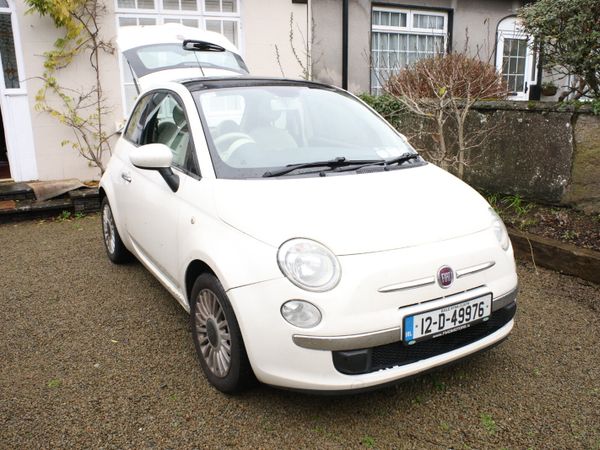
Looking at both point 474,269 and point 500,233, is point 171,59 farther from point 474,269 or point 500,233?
point 474,269

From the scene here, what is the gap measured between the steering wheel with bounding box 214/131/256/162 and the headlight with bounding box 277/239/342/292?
84 centimetres

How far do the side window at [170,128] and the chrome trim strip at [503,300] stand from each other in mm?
1747

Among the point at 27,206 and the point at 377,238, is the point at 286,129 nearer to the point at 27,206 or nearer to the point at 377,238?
the point at 377,238

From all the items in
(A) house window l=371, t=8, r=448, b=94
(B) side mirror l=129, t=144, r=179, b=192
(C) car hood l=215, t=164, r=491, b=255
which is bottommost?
(C) car hood l=215, t=164, r=491, b=255

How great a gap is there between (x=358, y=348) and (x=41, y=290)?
3.13 meters

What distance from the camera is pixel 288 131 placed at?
328 centimetres

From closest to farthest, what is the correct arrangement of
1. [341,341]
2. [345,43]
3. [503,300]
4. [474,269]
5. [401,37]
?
[341,341], [474,269], [503,300], [345,43], [401,37]

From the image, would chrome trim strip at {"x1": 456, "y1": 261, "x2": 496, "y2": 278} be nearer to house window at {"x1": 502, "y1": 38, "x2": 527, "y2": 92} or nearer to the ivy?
the ivy

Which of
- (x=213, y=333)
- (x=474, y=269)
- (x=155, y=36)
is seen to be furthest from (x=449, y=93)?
(x=213, y=333)

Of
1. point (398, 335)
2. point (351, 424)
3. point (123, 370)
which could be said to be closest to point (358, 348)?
point (398, 335)

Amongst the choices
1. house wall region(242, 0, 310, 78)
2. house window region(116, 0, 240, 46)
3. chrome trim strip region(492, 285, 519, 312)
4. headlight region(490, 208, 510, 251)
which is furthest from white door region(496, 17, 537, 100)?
chrome trim strip region(492, 285, 519, 312)

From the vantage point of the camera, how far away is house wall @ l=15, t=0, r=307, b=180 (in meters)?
7.02

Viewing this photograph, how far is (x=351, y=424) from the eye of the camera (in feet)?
8.30

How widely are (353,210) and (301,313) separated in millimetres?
587
